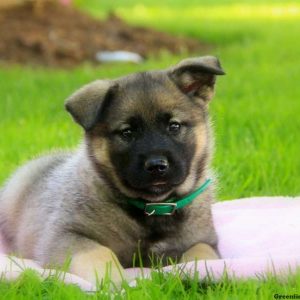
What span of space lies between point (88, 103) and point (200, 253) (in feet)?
3.19

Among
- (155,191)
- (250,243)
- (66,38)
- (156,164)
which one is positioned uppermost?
(66,38)

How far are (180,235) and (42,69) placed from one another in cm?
717

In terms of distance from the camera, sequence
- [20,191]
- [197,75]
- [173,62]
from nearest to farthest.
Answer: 1. [197,75]
2. [20,191]
3. [173,62]

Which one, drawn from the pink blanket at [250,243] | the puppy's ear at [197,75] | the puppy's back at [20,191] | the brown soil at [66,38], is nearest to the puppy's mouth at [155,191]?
the pink blanket at [250,243]

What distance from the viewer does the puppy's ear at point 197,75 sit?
4539 mm

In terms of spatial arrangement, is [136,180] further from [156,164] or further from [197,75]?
[197,75]

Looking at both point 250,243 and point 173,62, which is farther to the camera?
point 173,62

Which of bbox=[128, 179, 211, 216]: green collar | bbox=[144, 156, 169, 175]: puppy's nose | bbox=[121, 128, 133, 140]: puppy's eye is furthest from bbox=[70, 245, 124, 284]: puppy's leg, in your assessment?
bbox=[121, 128, 133, 140]: puppy's eye

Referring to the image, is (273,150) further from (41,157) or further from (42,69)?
(42,69)

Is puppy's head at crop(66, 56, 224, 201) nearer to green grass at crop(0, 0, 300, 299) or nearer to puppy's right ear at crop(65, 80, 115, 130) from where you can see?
puppy's right ear at crop(65, 80, 115, 130)

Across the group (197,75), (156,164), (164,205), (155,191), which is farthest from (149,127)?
(197,75)

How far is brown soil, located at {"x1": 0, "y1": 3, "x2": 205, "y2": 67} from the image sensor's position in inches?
480

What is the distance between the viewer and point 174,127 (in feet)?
14.4

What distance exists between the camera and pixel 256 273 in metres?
3.93
